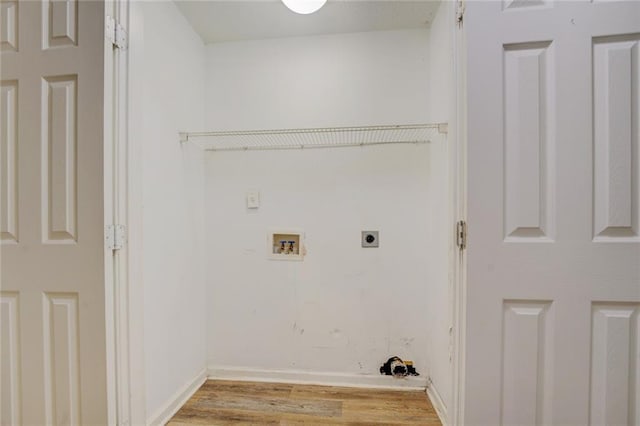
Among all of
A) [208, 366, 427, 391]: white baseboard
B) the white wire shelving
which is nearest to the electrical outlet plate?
the white wire shelving

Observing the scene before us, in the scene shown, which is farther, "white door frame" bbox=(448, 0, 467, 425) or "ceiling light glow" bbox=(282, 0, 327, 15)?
"ceiling light glow" bbox=(282, 0, 327, 15)

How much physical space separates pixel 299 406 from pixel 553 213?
5.10 ft

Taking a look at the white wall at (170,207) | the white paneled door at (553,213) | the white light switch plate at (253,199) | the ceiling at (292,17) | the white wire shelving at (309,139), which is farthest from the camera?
the white light switch plate at (253,199)

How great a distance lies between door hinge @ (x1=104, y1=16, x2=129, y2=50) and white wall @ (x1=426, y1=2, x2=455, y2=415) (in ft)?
4.70

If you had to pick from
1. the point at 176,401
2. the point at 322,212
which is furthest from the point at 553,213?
the point at 176,401

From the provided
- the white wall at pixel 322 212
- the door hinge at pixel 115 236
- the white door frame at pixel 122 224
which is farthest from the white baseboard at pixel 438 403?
the door hinge at pixel 115 236

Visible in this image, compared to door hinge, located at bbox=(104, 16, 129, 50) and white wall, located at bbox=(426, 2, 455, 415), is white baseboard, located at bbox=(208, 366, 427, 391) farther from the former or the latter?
door hinge, located at bbox=(104, 16, 129, 50)

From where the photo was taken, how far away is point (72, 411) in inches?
39.4

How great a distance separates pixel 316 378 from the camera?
1.77 m

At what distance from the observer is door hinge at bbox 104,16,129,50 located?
987 millimetres

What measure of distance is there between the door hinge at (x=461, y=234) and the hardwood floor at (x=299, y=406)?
1.09 m

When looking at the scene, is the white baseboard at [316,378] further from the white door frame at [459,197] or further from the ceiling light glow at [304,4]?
the ceiling light glow at [304,4]

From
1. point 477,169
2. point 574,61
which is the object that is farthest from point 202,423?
point 574,61

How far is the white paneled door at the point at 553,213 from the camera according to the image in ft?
2.88
